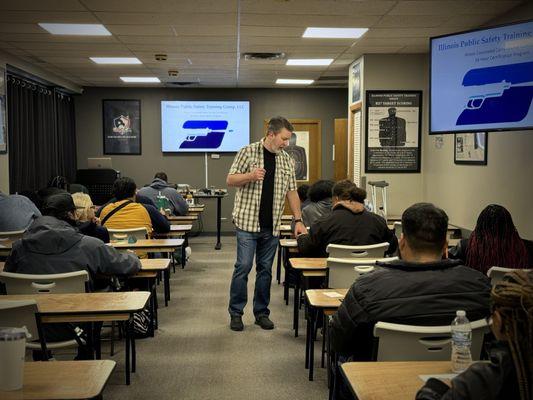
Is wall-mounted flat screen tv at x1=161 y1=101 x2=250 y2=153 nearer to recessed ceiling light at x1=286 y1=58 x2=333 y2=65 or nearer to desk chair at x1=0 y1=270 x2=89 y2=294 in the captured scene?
recessed ceiling light at x1=286 y1=58 x2=333 y2=65

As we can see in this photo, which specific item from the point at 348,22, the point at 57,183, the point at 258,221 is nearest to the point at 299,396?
the point at 258,221

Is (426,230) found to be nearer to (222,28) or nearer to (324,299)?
(324,299)

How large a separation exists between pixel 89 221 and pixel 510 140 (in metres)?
3.75

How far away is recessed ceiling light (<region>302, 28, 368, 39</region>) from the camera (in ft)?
20.4

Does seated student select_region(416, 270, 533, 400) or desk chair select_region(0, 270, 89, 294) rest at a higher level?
seated student select_region(416, 270, 533, 400)

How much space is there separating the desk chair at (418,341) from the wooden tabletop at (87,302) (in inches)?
46.6

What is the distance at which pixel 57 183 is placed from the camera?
8.90m

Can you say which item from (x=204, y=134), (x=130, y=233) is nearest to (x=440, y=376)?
(x=130, y=233)

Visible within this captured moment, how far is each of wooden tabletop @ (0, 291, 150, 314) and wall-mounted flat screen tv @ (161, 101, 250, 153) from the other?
342 inches

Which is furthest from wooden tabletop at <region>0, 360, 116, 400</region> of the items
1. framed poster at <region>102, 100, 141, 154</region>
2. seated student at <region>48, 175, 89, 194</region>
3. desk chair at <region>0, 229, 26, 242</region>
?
framed poster at <region>102, 100, 141, 154</region>

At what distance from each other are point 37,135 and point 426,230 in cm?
818

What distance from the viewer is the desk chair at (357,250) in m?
4.00

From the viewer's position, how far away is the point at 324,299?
10.0 feet

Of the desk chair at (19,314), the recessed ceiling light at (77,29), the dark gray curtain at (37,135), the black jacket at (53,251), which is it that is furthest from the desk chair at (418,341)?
the dark gray curtain at (37,135)
